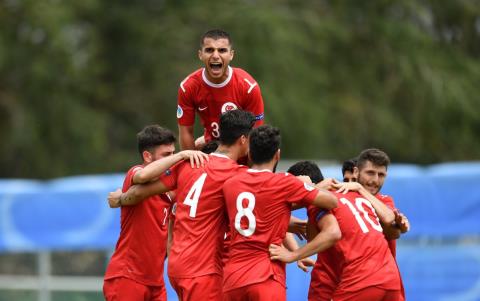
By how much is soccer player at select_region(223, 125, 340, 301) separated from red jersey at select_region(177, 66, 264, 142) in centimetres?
156

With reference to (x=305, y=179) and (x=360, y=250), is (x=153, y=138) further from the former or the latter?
(x=360, y=250)

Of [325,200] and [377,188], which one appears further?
[377,188]

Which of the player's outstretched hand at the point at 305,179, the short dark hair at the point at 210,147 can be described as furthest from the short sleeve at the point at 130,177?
the player's outstretched hand at the point at 305,179

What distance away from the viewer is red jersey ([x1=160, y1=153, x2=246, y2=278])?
8133 mm

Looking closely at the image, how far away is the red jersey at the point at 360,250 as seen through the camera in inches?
334

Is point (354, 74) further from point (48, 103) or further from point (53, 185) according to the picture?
point (53, 185)

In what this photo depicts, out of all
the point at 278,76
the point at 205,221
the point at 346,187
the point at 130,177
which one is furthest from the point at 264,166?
the point at 278,76

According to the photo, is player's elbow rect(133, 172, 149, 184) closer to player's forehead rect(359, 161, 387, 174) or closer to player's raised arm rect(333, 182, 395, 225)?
player's raised arm rect(333, 182, 395, 225)

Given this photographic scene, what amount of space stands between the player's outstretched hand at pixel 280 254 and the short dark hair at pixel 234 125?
943 mm

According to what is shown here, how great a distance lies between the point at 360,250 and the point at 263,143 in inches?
54.1

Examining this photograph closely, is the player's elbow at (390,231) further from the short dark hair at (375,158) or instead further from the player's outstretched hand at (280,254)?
the player's outstretched hand at (280,254)

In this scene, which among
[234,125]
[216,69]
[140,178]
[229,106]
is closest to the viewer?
[234,125]

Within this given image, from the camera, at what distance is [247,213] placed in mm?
7910

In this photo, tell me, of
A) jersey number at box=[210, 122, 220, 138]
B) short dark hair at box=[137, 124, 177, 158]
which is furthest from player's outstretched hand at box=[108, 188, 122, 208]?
jersey number at box=[210, 122, 220, 138]
